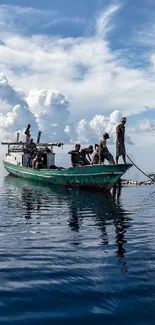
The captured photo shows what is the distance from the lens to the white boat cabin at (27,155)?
31.9 m

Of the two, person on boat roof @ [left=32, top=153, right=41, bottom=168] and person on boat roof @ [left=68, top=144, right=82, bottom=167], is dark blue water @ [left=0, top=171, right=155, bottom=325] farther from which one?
person on boat roof @ [left=32, top=153, right=41, bottom=168]

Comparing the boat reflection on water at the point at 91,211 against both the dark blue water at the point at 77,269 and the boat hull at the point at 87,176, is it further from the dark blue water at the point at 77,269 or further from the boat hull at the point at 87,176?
the boat hull at the point at 87,176

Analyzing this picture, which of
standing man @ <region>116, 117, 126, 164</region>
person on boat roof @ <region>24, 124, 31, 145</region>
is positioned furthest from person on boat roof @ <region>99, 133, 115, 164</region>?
person on boat roof @ <region>24, 124, 31, 145</region>

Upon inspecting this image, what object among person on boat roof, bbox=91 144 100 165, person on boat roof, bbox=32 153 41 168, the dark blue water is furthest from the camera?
person on boat roof, bbox=32 153 41 168

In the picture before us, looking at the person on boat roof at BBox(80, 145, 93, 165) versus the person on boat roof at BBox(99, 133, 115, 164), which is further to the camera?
the person on boat roof at BBox(80, 145, 93, 165)

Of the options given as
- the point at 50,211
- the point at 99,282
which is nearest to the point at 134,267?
the point at 99,282

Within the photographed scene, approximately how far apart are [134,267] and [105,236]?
3030 millimetres

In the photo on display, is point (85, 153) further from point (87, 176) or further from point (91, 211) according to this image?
point (91, 211)

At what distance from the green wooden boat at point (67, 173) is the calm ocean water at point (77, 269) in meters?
7.47

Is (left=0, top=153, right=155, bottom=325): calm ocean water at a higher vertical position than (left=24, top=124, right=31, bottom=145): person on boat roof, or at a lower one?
lower

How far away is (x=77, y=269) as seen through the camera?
7.04m

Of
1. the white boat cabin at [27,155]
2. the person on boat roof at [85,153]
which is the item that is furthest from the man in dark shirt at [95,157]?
the white boat cabin at [27,155]

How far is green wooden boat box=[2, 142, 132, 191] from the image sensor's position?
21.2m

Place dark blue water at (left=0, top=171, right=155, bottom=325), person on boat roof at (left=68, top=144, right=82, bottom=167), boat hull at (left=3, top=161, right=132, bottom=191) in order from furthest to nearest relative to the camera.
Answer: person on boat roof at (left=68, top=144, right=82, bottom=167) → boat hull at (left=3, top=161, right=132, bottom=191) → dark blue water at (left=0, top=171, right=155, bottom=325)
